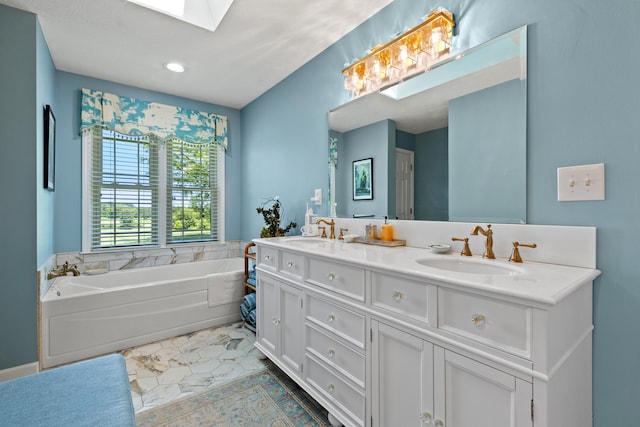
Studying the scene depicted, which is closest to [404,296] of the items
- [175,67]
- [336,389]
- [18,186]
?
[336,389]

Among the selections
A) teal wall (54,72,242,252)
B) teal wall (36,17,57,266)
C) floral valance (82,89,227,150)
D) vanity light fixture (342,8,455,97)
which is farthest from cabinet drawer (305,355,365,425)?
floral valance (82,89,227,150)

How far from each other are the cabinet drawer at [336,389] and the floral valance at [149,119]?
302cm

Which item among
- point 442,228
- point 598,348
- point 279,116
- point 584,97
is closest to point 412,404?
point 598,348

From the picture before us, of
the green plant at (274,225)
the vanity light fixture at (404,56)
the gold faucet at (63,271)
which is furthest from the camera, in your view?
the green plant at (274,225)

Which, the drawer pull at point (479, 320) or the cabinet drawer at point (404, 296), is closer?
the drawer pull at point (479, 320)

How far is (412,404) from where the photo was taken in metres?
1.15

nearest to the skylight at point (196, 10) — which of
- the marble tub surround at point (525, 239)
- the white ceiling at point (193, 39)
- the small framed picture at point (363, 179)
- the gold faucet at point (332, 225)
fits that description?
the white ceiling at point (193, 39)

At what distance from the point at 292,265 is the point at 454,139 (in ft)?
3.79

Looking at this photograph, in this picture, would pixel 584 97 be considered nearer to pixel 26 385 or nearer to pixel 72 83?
pixel 26 385

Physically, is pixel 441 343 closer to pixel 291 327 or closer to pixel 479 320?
pixel 479 320

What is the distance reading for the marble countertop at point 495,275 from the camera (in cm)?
85

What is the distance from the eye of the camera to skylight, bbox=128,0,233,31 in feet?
6.53

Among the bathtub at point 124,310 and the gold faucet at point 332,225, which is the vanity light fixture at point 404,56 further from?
the bathtub at point 124,310

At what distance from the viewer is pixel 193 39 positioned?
233cm
